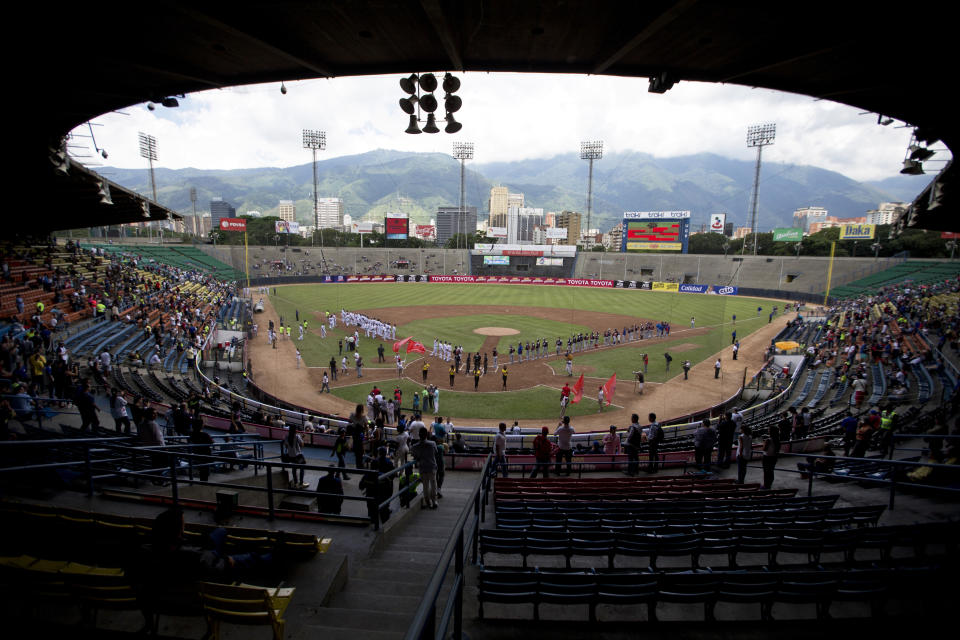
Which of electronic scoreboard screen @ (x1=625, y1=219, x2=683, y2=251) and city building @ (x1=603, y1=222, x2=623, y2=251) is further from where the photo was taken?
city building @ (x1=603, y1=222, x2=623, y2=251)

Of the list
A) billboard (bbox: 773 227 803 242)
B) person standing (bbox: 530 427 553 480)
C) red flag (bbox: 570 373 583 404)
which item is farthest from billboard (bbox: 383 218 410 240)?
person standing (bbox: 530 427 553 480)

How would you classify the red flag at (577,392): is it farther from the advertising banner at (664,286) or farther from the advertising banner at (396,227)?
the advertising banner at (396,227)

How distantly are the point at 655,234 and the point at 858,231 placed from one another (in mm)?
33535

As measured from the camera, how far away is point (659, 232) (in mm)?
71062

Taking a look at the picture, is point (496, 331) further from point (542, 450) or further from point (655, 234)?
point (655, 234)

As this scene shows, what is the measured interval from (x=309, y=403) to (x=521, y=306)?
33.2m

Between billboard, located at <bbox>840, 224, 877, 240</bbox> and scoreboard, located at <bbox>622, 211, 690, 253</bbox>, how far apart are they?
90.3 feet

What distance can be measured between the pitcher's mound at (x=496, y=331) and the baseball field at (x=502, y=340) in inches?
3.1

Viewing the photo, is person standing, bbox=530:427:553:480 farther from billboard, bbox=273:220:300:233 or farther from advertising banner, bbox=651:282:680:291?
billboard, bbox=273:220:300:233

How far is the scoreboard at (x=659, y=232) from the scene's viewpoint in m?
70.4

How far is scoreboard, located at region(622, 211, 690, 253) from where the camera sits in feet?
231

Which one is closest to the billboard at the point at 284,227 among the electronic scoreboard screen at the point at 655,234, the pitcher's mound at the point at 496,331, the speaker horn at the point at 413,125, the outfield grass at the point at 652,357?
the pitcher's mound at the point at 496,331

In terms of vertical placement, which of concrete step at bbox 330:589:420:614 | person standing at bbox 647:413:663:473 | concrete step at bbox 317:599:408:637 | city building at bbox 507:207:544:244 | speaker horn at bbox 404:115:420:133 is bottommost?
person standing at bbox 647:413:663:473

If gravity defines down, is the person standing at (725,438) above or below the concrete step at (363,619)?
below
